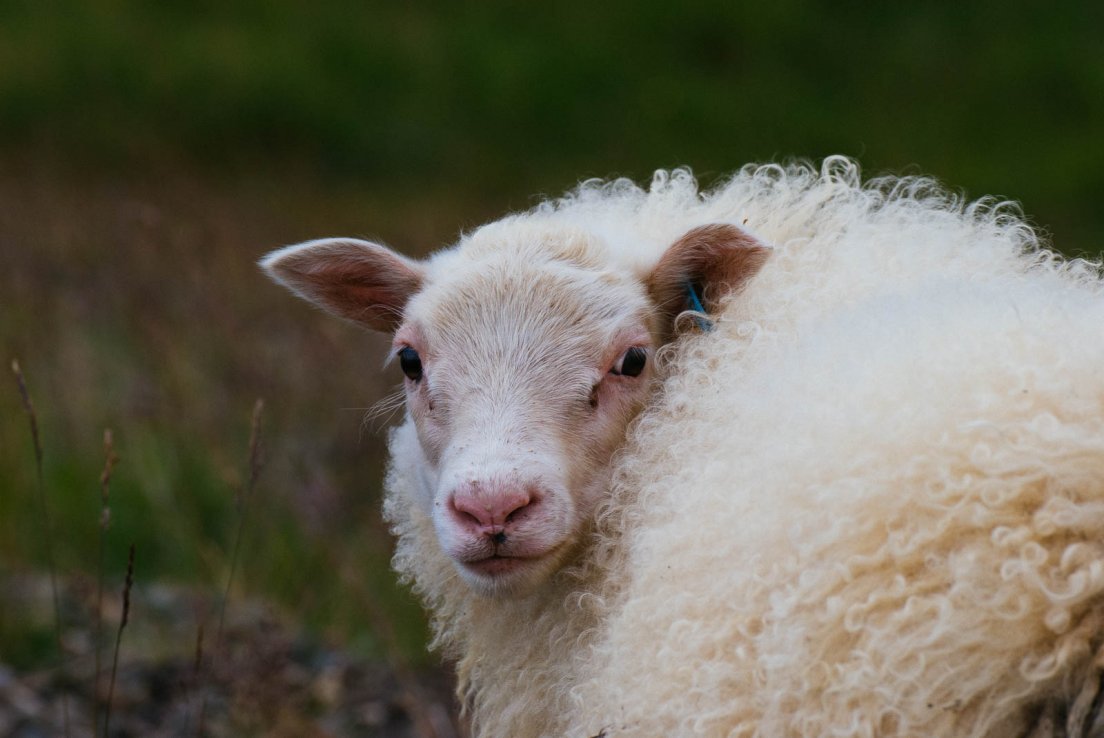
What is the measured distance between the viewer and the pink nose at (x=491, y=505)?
2756mm

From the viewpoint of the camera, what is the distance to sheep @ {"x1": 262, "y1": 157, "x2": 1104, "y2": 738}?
83.8 inches

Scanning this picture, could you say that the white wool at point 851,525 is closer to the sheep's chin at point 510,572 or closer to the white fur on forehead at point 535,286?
the sheep's chin at point 510,572

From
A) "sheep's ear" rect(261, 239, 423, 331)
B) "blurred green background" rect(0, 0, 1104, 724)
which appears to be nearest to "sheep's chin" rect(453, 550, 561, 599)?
"sheep's ear" rect(261, 239, 423, 331)

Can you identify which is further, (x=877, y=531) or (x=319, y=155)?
(x=319, y=155)

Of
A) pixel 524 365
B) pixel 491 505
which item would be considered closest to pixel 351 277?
pixel 524 365

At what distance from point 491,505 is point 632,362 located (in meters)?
0.60

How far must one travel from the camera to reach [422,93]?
17.6m

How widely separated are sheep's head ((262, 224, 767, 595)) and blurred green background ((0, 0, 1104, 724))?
7.54 ft

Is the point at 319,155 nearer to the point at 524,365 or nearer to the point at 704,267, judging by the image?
the point at 704,267

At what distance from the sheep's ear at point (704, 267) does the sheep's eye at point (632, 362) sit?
7.9 inches

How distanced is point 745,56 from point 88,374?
13.6 m

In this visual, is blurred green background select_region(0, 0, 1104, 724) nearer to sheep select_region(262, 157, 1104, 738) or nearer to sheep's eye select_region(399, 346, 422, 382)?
sheep's eye select_region(399, 346, 422, 382)

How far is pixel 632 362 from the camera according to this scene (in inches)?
125

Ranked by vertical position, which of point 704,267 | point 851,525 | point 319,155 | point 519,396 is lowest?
point 851,525
